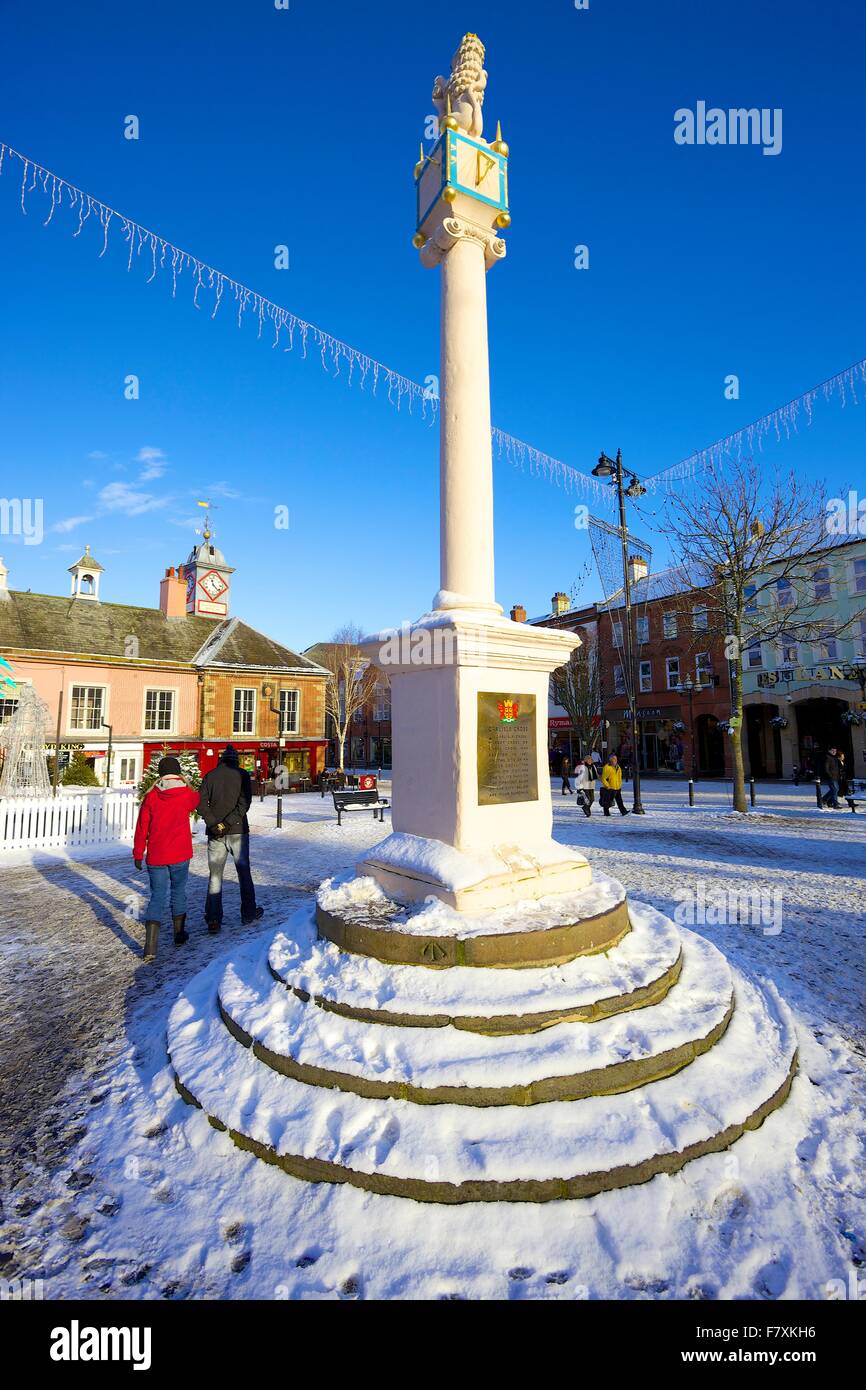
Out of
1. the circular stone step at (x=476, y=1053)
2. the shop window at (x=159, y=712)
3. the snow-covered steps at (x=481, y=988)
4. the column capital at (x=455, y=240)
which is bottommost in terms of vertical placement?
the circular stone step at (x=476, y=1053)

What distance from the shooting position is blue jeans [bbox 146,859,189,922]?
5.69 metres

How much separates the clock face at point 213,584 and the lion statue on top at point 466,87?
31.4 metres

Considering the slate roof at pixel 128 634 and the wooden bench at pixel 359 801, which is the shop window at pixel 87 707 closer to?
the slate roof at pixel 128 634

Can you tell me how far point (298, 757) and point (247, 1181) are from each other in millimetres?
30771

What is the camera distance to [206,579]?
3466 cm

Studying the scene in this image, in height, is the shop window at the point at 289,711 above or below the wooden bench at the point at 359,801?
above

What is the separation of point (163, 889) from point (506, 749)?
370cm

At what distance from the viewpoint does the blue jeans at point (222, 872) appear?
6480mm

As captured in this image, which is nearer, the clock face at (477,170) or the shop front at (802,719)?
the clock face at (477,170)

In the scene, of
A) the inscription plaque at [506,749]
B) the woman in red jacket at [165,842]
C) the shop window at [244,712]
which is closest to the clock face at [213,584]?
the shop window at [244,712]

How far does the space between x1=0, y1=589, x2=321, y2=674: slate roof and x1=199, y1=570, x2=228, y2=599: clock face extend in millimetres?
1645
